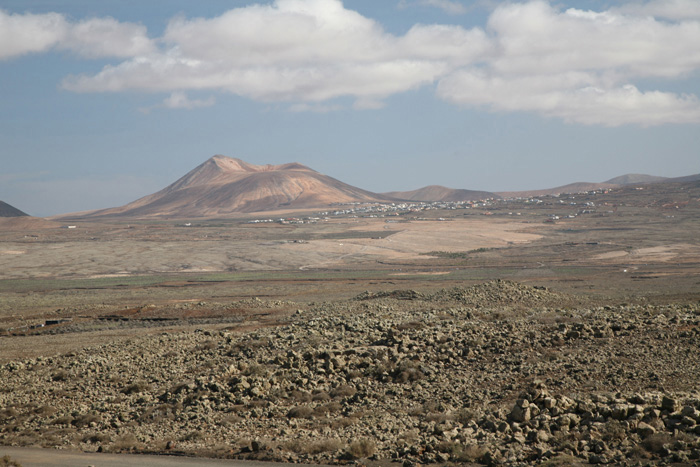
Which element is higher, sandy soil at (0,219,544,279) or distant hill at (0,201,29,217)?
distant hill at (0,201,29,217)

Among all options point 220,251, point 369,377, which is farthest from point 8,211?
point 369,377

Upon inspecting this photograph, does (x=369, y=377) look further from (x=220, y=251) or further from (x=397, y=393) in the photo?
(x=220, y=251)

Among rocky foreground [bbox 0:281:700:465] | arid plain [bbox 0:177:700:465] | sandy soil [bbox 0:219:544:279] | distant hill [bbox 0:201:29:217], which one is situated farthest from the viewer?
distant hill [bbox 0:201:29:217]

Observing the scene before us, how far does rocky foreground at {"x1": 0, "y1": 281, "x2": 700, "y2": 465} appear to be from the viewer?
12.3 metres

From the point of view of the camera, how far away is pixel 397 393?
1659 cm

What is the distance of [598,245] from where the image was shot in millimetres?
91062

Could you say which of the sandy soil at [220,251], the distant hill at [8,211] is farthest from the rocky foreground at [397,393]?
the distant hill at [8,211]

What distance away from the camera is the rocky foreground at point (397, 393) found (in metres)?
12.3

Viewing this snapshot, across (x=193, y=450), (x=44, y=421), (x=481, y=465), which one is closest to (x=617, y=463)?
(x=481, y=465)

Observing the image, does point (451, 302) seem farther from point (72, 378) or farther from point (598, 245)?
point (598, 245)

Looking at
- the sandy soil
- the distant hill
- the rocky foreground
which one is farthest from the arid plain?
the distant hill

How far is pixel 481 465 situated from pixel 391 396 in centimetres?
501

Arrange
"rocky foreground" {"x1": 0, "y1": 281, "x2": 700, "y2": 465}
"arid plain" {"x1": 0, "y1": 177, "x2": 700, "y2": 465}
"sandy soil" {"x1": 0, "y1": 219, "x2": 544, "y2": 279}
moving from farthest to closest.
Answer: "sandy soil" {"x1": 0, "y1": 219, "x2": 544, "y2": 279} < "arid plain" {"x1": 0, "y1": 177, "x2": 700, "y2": 465} < "rocky foreground" {"x1": 0, "y1": 281, "x2": 700, "y2": 465}

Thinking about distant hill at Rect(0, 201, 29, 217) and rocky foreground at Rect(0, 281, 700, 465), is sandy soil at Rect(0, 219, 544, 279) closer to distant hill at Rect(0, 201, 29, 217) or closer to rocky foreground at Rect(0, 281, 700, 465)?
rocky foreground at Rect(0, 281, 700, 465)
